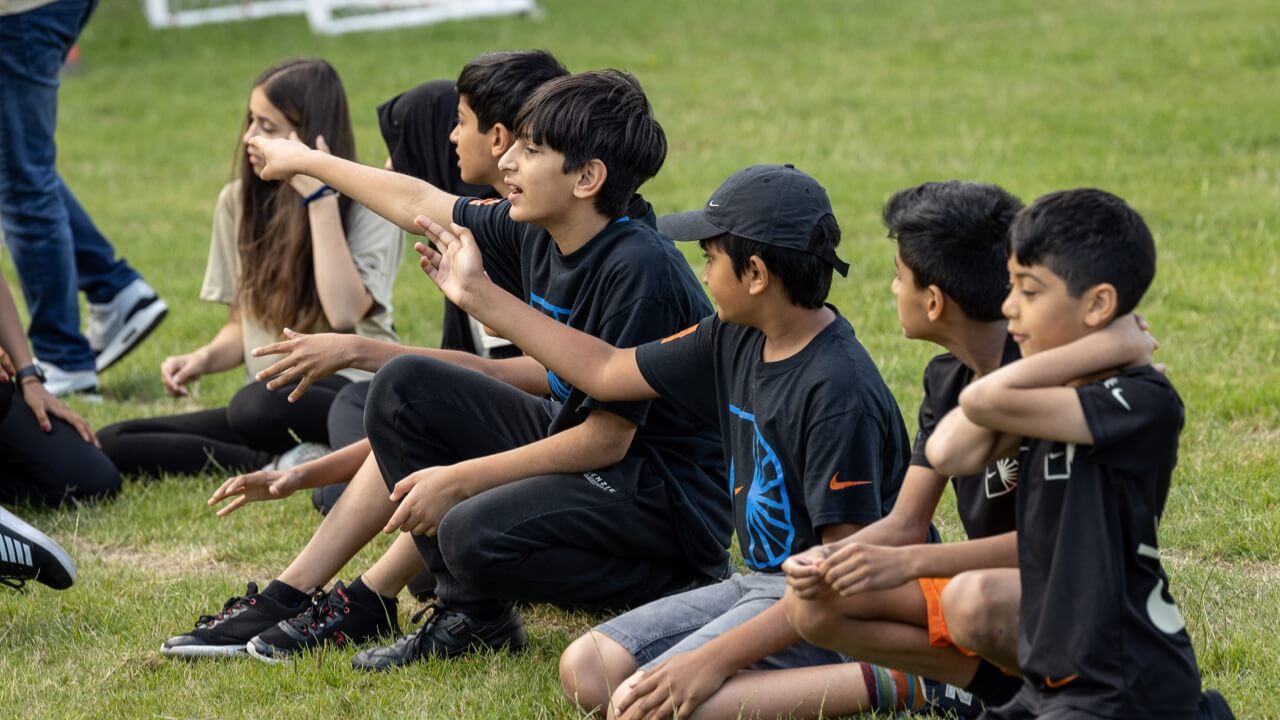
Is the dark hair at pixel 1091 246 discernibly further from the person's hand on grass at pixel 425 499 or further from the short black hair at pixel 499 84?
the short black hair at pixel 499 84

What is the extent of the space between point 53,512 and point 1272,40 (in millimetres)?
9375

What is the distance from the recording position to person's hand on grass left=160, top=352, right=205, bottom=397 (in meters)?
5.31

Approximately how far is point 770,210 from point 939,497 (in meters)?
0.67

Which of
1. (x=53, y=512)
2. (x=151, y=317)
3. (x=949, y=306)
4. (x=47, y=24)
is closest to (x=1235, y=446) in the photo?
(x=949, y=306)

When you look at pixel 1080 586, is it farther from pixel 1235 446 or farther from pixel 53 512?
Answer: pixel 53 512

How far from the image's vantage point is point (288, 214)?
16.4ft

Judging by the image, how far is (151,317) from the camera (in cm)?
675

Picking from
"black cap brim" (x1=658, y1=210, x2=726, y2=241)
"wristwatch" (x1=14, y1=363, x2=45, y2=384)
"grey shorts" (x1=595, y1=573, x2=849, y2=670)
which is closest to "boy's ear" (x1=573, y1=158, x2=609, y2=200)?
"black cap brim" (x1=658, y1=210, x2=726, y2=241)

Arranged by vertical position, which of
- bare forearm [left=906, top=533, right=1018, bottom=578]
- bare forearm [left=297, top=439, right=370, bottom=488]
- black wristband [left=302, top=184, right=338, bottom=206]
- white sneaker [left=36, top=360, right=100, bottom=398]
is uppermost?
black wristband [left=302, top=184, right=338, bottom=206]

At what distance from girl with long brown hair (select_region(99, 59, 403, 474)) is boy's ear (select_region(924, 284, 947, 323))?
245 centimetres

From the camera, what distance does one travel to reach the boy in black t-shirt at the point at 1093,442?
8.45ft

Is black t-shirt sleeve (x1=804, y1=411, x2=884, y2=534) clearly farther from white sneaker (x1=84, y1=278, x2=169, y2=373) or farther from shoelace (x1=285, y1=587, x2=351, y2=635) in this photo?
white sneaker (x1=84, y1=278, x2=169, y2=373)

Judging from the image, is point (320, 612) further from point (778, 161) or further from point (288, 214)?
point (778, 161)

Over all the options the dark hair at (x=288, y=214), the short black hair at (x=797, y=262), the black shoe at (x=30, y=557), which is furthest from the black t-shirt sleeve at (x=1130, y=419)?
the dark hair at (x=288, y=214)
